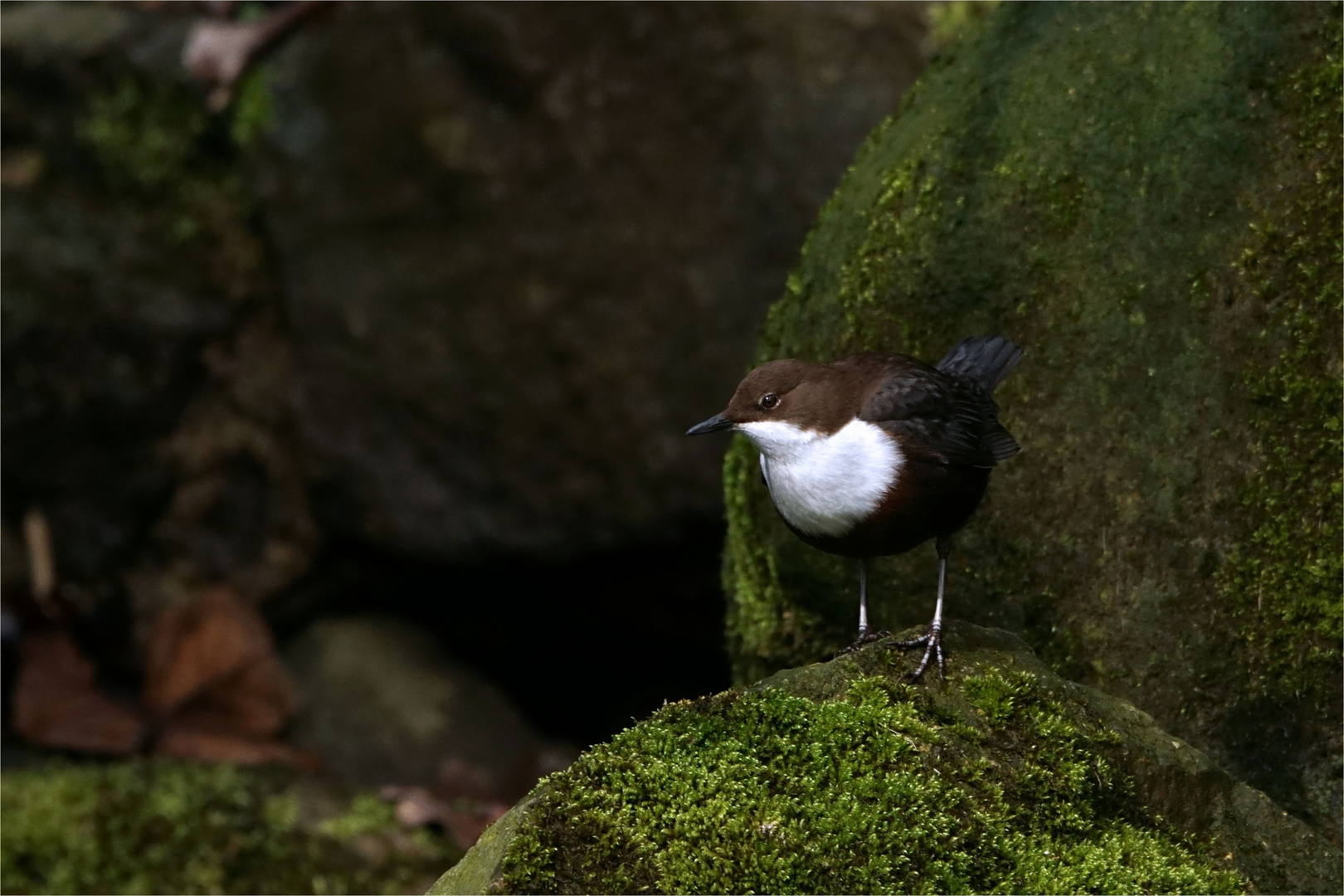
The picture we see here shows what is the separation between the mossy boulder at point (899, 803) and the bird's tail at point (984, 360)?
2.53 feet

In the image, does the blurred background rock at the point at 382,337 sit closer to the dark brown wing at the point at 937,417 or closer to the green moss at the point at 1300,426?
the dark brown wing at the point at 937,417

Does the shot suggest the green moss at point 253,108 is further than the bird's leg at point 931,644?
Yes

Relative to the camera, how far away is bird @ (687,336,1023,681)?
310 cm

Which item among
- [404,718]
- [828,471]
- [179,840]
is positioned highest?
[828,471]

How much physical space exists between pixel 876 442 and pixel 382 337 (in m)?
2.97

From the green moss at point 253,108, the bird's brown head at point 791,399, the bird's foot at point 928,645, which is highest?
the green moss at point 253,108

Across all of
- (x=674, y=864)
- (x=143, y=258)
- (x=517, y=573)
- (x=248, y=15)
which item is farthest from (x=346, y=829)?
(x=248, y=15)

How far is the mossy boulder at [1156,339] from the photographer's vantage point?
3.18 m

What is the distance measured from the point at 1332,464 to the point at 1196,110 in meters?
0.97

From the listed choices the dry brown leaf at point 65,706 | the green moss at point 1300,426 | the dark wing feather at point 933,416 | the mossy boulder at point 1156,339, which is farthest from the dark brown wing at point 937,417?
the dry brown leaf at point 65,706

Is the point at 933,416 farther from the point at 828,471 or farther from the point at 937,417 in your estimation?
the point at 828,471

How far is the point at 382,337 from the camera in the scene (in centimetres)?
550

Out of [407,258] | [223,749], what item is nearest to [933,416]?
[407,258]

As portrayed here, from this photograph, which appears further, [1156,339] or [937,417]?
[1156,339]
